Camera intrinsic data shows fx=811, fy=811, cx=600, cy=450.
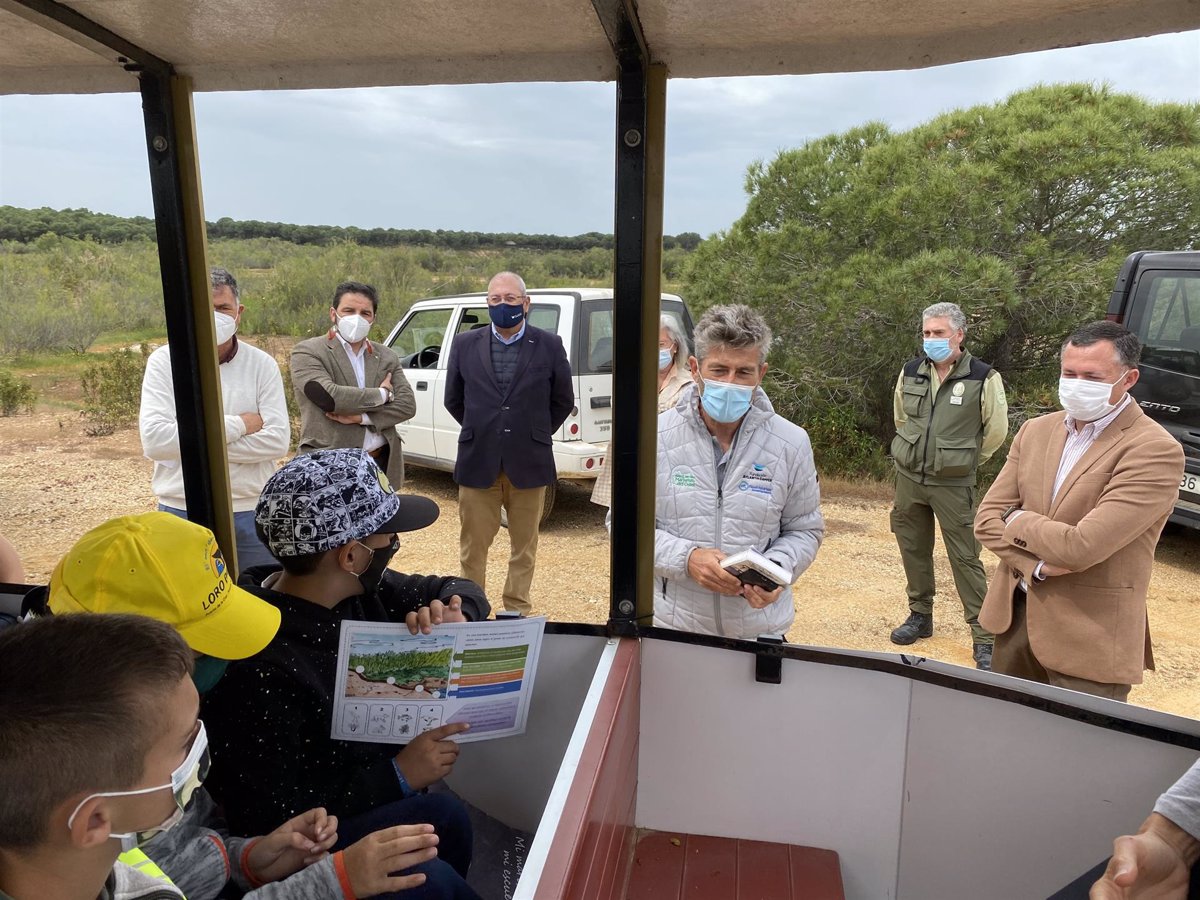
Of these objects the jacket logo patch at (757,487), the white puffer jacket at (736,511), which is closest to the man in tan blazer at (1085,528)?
the white puffer jacket at (736,511)

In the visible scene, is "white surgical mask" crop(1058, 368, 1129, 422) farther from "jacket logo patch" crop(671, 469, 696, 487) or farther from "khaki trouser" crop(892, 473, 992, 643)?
"khaki trouser" crop(892, 473, 992, 643)

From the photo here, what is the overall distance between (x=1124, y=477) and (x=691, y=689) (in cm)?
154

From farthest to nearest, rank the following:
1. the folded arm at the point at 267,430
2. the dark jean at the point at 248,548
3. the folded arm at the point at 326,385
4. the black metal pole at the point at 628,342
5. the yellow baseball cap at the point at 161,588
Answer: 1. the folded arm at the point at 326,385
2. the folded arm at the point at 267,430
3. the dark jean at the point at 248,548
4. the black metal pole at the point at 628,342
5. the yellow baseball cap at the point at 161,588

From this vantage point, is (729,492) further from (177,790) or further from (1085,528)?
(177,790)

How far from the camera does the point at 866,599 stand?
6059 millimetres

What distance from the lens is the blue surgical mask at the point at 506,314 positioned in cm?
447

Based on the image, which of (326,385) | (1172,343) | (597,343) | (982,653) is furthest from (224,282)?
(1172,343)

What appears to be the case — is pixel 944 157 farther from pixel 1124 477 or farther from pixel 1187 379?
pixel 1124 477

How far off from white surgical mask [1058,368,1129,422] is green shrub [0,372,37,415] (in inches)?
574

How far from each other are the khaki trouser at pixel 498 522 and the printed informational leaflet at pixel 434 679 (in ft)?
8.98

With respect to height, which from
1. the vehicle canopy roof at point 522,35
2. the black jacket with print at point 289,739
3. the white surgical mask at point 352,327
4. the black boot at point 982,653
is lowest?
the black boot at point 982,653

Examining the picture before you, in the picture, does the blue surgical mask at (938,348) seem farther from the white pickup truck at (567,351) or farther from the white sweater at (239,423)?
the white sweater at (239,423)

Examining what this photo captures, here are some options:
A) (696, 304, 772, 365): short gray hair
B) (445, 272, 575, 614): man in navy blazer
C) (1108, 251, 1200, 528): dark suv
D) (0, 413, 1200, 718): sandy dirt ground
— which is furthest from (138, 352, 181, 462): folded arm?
(1108, 251, 1200, 528): dark suv

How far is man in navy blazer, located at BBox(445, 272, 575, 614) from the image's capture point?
14.9ft
